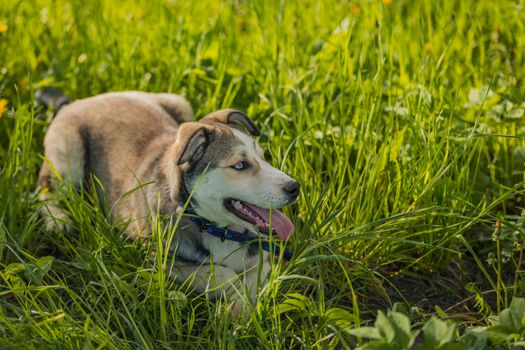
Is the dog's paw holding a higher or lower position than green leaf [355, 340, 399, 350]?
lower

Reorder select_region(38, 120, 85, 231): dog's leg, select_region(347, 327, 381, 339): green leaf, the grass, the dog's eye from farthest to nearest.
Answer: select_region(38, 120, 85, 231): dog's leg, the dog's eye, the grass, select_region(347, 327, 381, 339): green leaf

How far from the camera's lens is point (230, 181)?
144 inches

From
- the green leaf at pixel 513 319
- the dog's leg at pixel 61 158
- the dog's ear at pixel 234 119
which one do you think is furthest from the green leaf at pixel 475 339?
the dog's leg at pixel 61 158

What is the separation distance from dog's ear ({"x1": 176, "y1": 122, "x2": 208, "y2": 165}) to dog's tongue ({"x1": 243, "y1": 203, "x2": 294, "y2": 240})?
0.34m

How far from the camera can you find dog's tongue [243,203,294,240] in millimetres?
3613

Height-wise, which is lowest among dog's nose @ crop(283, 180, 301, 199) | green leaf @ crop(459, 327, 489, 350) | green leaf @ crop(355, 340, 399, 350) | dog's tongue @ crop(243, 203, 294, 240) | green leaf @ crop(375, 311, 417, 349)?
dog's tongue @ crop(243, 203, 294, 240)

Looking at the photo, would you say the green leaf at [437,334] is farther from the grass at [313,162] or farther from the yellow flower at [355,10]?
the yellow flower at [355,10]

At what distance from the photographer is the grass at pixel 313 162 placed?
3.16 meters

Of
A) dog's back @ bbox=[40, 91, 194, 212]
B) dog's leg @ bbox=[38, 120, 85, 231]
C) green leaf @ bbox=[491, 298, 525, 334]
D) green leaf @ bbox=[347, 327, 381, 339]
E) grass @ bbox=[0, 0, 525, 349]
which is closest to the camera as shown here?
green leaf @ bbox=[347, 327, 381, 339]

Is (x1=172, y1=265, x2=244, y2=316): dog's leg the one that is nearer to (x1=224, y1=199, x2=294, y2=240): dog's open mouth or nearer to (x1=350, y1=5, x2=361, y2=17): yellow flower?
(x1=224, y1=199, x2=294, y2=240): dog's open mouth

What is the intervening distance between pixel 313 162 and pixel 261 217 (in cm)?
67

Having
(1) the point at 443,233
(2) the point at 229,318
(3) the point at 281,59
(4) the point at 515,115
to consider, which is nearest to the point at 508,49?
(4) the point at 515,115

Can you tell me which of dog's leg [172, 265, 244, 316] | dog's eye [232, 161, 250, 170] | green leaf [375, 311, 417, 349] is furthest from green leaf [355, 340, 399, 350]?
dog's eye [232, 161, 250, 170]

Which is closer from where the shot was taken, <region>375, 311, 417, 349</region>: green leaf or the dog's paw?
<region>375, 311, 417, 349</region>: green leaf
